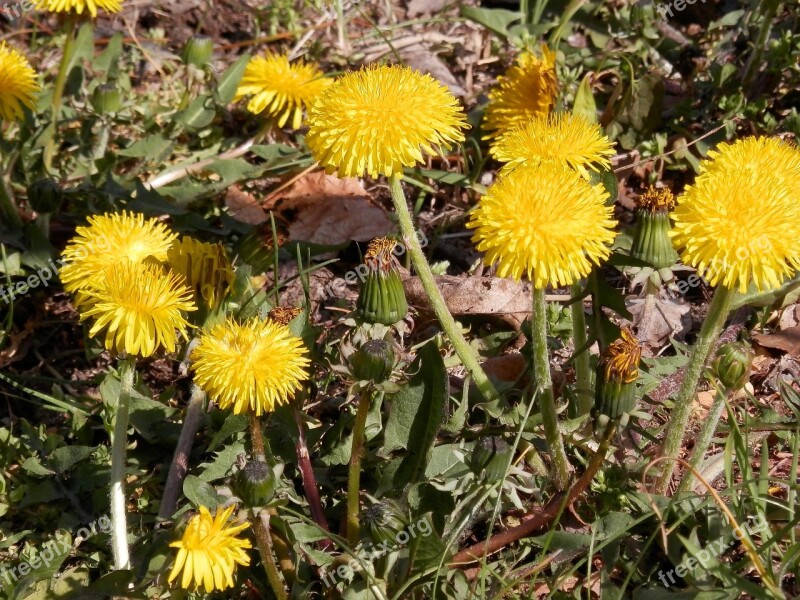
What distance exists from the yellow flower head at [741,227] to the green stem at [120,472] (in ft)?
4.41

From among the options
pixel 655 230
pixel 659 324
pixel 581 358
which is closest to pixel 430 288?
pixel 581 358

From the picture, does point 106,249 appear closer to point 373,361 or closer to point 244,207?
point 373,361

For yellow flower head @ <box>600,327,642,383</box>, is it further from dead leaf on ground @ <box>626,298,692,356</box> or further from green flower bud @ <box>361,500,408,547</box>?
dead leaf on ground @ <box>626,298,692,356</box>

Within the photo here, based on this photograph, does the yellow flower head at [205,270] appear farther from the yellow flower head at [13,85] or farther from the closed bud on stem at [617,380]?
the yellow flower head at [13,85]

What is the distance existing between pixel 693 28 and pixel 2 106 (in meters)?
3.00

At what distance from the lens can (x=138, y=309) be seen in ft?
7.02

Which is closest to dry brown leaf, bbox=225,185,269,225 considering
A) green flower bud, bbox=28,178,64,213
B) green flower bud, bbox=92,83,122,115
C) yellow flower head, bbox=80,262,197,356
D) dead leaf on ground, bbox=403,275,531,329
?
green flower bud, bbox=92,83,122,115

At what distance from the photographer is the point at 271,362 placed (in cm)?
201

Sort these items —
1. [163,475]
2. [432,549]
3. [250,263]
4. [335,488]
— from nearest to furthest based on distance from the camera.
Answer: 1. [432,549]
2. [335,488]
3. [163,475]
4. [250,263]

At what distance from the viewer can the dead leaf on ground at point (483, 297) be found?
301cm

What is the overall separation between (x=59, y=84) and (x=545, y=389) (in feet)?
8.03

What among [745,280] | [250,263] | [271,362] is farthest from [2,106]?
[745,280]

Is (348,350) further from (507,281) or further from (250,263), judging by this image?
(507,281)

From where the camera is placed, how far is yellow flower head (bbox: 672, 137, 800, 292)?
178cm
